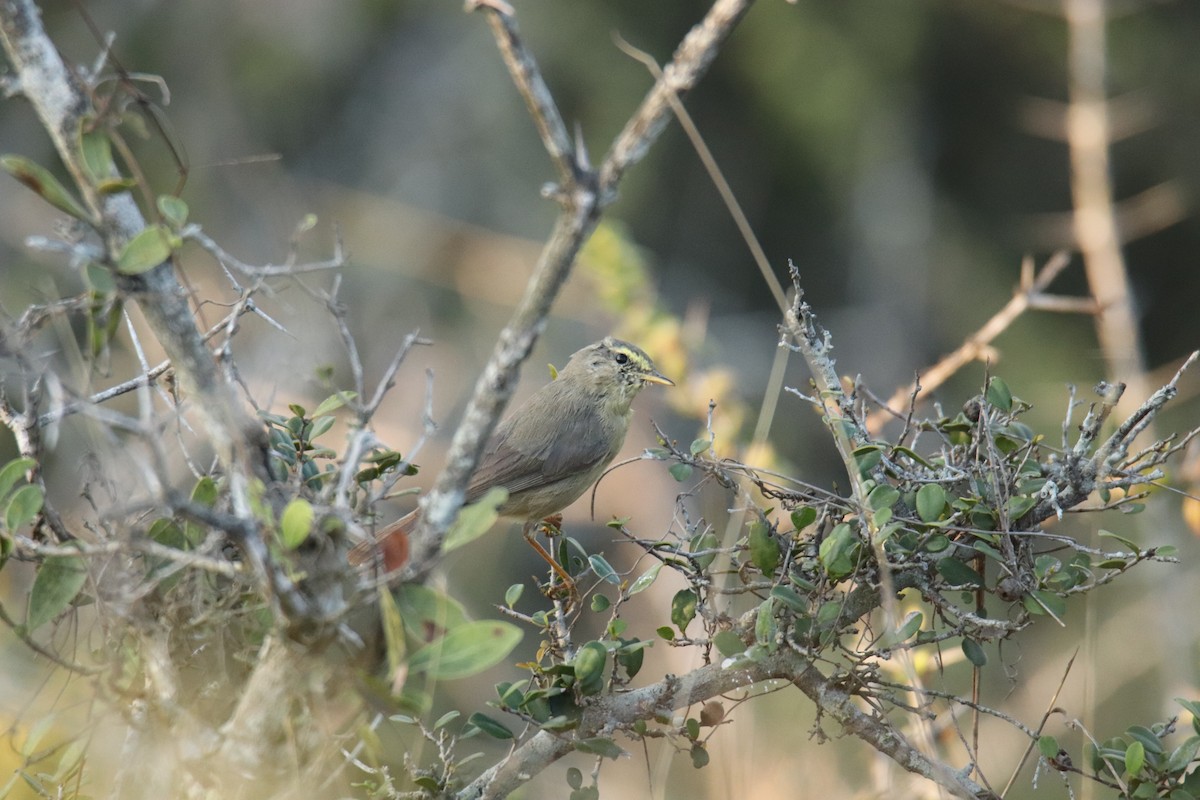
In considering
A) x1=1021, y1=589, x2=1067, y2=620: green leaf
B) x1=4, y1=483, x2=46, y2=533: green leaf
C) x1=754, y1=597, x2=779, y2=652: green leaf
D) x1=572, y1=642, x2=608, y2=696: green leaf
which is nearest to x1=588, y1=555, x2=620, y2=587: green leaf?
x1=572, y1=642, x2=608, y2=696: green leaf

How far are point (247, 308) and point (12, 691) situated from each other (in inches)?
65.8

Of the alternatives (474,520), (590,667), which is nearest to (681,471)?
(590,667)

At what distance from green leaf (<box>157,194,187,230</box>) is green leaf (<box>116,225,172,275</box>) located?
0.07m

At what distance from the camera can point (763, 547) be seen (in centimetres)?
251

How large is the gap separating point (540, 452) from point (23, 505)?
10.9 ft

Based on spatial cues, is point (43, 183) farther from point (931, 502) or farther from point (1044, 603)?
point (1044, 603)

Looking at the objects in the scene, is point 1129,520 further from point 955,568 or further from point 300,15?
point 300,15

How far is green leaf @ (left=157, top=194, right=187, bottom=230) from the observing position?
6.16 feet

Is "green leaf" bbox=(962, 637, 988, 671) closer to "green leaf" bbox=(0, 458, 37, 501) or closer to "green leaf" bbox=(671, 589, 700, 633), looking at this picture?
"green leaf" bbox=(671, 589, 700, 633)

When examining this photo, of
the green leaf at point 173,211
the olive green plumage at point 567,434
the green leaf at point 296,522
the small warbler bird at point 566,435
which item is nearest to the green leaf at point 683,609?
the green leaf at point 296,522

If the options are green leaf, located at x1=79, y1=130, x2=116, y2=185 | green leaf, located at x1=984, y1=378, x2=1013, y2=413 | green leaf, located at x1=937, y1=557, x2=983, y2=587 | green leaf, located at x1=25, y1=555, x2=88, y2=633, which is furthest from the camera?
green leaf, located at x1=984, y1=378, x2=1013, y2=413

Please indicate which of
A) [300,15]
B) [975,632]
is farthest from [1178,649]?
[300,15]

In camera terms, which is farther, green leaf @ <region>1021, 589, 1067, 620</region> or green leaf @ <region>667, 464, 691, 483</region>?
green leaf @ <region>667, 464, 691, 483</region>

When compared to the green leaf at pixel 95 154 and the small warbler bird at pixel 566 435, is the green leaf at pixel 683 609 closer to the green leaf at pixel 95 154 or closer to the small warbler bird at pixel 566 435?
the green leaf at pixel 95 154
